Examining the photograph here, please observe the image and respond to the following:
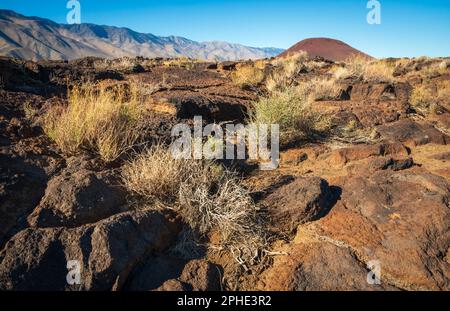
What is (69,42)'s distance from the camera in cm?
9725

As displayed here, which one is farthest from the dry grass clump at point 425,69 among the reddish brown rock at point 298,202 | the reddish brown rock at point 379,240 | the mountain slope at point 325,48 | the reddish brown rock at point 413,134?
the mountain slope at point 325,48

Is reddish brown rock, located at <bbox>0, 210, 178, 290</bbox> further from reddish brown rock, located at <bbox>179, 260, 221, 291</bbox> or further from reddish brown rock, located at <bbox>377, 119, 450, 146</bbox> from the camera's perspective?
reddish brown rock, located at <bbox>377, 119, 450, 146</bbox>

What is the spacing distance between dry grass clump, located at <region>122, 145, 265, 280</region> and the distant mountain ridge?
50911 millimetres

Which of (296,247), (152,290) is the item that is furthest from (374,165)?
(152,290)

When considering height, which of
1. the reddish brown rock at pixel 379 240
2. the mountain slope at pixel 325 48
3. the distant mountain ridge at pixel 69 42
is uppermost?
the distant mountain ridge at pixel 69 42

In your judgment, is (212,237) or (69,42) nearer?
(212,237)

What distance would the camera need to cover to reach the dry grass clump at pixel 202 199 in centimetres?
255

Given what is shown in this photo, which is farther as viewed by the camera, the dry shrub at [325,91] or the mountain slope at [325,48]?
the mountain slope at [325,48]

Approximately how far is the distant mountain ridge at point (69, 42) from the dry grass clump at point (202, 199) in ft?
167

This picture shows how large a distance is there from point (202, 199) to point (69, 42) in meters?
109

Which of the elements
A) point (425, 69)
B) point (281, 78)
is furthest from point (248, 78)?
point (425, 69)

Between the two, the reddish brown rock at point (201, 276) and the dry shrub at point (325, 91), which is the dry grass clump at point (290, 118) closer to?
the dry shrub at point (325, 91)

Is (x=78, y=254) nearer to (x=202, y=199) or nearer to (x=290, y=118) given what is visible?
(x=202, y=199)

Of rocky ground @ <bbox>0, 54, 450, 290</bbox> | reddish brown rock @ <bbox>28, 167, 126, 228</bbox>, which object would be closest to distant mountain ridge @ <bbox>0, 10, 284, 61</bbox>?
rocky ground @ <bbox>0, 54, 450, 290</bbox>
